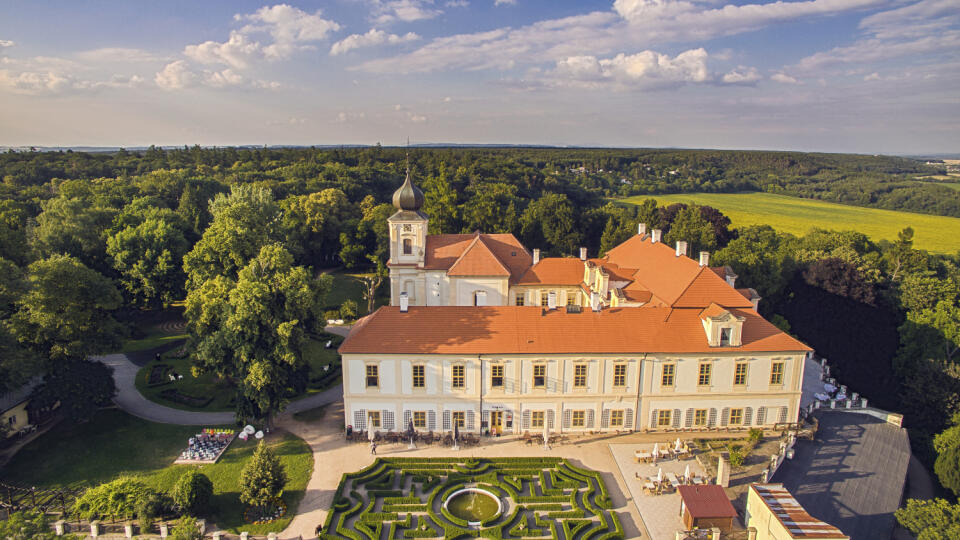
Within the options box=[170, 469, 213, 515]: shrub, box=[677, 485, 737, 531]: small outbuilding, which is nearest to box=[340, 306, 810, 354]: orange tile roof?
box=[677, 485, 737, 531]: small outbuilding

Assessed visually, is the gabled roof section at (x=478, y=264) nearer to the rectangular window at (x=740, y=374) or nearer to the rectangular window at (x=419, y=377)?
the rectangular window at (x=419, y=377)

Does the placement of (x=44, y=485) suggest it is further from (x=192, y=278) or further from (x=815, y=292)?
(x=815, y=292)

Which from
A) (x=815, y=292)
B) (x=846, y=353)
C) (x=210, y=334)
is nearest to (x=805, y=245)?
(x=815, y=292)

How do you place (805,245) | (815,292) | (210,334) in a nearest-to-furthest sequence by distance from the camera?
(210,334), (815,292), (805,245)

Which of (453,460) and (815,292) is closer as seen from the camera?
(453,460)

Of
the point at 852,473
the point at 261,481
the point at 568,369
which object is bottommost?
the point at 852,473

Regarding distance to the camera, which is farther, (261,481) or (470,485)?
(470,485)

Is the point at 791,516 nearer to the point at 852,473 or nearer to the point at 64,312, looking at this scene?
the point at 852,473

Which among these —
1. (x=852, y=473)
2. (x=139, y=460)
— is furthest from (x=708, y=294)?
(x=139, y=460)
